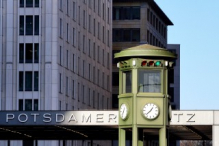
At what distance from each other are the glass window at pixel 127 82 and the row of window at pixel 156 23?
114955mm

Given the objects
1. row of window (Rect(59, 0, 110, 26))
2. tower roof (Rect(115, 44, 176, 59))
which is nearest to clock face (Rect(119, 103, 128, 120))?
tower roof (Rect(115, 44, 176, 59))

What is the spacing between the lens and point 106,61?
13762 centimetres

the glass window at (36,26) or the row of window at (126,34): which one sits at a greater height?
the row of window at (126,34)

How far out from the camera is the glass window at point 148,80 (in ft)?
144

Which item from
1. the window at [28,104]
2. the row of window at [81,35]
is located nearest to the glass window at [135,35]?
the row of window at [81,35]

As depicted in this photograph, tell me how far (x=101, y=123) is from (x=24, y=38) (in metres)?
42.8

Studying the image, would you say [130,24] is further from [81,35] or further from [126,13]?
[81,35]

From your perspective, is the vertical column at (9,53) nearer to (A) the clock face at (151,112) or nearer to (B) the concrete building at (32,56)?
(B) the concrete building at (32,56)

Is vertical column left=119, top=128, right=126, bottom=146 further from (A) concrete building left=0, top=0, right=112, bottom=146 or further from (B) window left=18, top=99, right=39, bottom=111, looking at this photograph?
(B) window left=18, top=99, right=39, bottom=111

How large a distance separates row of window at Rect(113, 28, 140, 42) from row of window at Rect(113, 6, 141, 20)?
5.83ft

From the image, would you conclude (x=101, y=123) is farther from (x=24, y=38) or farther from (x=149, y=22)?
(x=149, y=22)

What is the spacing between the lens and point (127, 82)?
44.7 metres

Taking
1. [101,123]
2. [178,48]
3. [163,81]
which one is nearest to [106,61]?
[178,48]

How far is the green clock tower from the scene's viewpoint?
43250 mm
